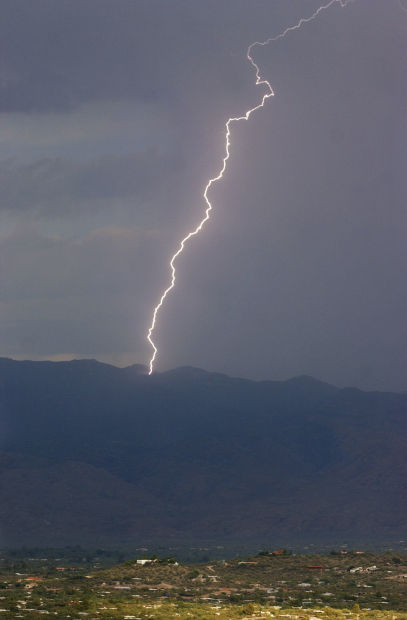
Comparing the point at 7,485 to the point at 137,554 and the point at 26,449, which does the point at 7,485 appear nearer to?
the point at 26,449

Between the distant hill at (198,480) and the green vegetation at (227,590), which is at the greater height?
the distant hill at (198,480)

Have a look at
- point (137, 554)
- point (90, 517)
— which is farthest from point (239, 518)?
point (137, 554)

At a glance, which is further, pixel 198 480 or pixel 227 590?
pixel 198 480

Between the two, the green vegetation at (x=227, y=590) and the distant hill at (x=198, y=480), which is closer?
the green vegetation at (x=227, y=590)

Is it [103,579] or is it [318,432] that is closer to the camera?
[103,579]

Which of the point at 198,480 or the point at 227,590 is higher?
the point at 198,480
